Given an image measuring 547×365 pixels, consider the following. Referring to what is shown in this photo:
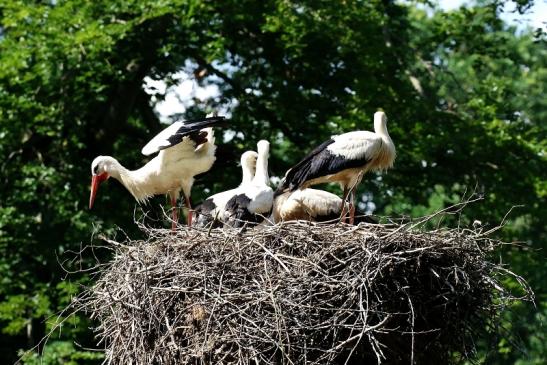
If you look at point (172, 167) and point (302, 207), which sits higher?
point (172, 167)

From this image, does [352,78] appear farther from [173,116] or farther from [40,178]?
[40,178]

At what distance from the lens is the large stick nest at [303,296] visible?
8.51 m

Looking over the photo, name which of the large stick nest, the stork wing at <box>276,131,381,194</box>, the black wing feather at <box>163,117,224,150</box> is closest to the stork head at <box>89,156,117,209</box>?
the black wing feather at <box>163,117,224,150</box>

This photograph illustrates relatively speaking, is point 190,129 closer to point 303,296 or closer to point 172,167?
point 172,167

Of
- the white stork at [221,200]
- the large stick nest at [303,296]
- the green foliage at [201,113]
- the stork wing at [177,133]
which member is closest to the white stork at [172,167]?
the stork wing at [177,133]

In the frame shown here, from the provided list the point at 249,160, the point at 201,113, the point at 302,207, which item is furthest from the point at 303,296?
the point at 201,113

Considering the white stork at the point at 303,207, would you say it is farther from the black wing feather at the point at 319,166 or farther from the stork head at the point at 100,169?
the stork head at the point at 100,169

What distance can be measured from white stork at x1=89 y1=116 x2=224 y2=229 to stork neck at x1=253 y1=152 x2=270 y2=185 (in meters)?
0.49

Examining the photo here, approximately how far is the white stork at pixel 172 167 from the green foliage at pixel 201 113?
9.98ft

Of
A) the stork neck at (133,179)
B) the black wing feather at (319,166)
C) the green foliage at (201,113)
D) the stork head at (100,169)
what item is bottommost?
the green foliage at (201,113)

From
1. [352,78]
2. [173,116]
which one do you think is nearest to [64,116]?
[173,116]

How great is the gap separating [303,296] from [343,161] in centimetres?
282

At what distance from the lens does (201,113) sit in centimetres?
1691

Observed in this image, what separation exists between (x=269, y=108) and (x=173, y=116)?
1.57 meters
